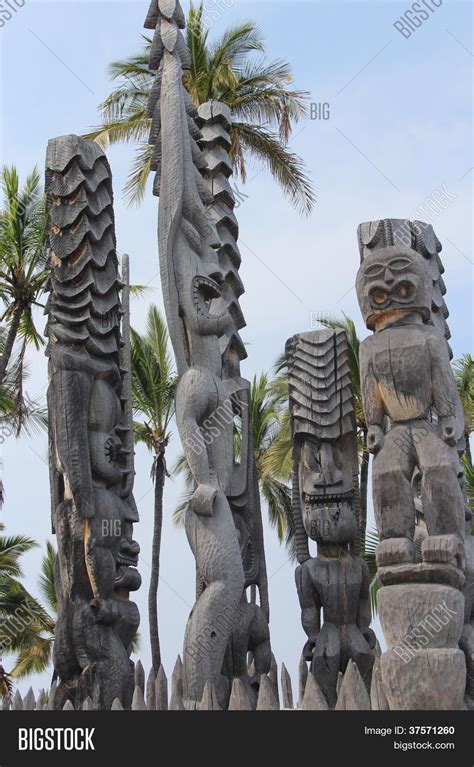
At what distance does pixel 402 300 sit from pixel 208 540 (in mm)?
2300

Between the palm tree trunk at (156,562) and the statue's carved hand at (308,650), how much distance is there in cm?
1073

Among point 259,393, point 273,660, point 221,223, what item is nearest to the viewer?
point 273,660

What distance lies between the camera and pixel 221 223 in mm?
10273

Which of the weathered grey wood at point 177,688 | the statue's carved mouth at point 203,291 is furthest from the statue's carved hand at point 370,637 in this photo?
the statue's carved mouth at point 203,291

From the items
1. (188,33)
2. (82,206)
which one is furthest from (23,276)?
(82,206)

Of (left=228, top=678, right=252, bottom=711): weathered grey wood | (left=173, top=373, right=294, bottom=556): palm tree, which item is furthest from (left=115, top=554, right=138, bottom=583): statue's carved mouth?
(left=173, top=373, right=294, bottom=556): palm tree

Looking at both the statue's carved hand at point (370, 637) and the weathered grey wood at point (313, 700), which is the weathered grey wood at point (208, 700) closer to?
the weathered grey wood at point (313, 700)

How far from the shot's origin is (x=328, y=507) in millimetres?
8617

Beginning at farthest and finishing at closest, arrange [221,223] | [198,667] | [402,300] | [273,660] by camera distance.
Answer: [221,223] < [273,660] < [198,667] < [402,300]

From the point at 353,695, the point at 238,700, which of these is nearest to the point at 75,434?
the point at 238,700

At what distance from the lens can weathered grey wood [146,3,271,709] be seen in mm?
7203

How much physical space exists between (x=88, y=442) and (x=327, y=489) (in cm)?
212

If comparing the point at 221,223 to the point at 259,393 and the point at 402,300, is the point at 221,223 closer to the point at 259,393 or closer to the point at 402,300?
the point at 402,300

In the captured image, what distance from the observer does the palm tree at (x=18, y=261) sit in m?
17.9
